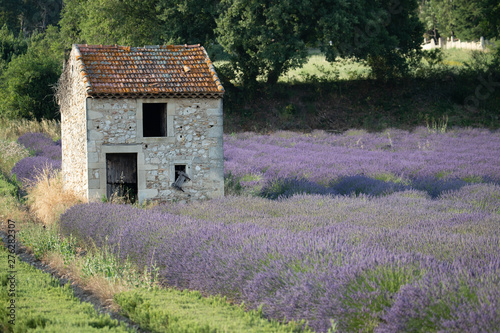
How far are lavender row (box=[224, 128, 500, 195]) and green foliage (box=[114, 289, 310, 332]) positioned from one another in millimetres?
6883

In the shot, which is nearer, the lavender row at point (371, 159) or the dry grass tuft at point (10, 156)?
the lavender row at point (371, 159)

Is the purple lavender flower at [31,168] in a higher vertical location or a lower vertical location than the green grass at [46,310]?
higher

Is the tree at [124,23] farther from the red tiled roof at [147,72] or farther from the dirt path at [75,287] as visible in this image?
the dirt path at [75,287]

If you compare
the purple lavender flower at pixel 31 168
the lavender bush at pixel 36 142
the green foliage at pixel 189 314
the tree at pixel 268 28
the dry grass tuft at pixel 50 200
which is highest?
the tree at pixel 268 28

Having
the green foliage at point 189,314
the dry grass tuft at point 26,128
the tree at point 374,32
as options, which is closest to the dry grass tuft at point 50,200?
the green foliage at point 189,314

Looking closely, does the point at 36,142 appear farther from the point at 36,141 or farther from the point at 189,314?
the point at 189,314

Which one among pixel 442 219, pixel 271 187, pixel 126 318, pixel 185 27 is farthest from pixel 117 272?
pixel 185 27

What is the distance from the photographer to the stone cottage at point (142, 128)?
11070mm

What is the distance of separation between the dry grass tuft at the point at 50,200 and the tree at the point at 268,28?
13.5 metres

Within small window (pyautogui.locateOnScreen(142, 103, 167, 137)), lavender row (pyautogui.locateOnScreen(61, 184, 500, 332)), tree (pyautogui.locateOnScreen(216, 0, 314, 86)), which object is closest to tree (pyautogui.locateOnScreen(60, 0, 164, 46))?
tree (pyautogui.locateOnScreen(216, 0, 314, 86))

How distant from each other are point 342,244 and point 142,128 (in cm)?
610

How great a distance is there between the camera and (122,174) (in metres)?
11.6

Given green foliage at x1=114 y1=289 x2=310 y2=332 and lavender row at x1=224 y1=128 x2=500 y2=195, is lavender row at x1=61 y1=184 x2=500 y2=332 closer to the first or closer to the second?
green foliage at x1=114 y1=289 x2=310 y2=332

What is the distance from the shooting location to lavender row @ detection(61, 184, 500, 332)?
14.9 ft
